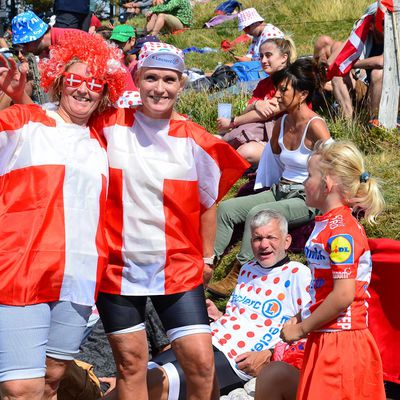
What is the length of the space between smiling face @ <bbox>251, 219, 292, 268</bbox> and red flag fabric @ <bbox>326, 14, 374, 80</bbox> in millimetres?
3043

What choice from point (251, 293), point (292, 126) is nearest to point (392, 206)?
point (292, 126)

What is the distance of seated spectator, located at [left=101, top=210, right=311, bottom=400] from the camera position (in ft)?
15.7

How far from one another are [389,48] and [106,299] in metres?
4.47

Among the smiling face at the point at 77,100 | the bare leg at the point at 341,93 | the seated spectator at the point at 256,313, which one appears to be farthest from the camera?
the bare leg at the point at 341,93

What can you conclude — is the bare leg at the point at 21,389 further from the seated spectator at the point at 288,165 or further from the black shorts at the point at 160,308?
the seated spectator at the point at 288,165

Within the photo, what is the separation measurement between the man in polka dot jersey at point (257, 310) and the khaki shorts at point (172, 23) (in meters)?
9.94

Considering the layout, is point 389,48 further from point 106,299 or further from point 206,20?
point 206,20

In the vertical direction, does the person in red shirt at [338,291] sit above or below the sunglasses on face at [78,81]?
below

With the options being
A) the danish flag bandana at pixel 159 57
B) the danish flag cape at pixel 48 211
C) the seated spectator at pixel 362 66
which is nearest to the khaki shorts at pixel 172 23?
Result: the seated spectator at pixel 362 66

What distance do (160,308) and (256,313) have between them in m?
1.30

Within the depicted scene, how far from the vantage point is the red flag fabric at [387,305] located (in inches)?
173

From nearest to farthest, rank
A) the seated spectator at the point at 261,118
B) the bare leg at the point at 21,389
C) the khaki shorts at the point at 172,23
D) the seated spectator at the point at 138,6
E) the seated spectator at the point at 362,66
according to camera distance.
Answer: the bare leg at the point at 21,389, the seated spectator at the point at 261,118, the seated spectator at the point at 362,66, the khaki shorts at the point at 172,23, the seated spectator at the point at 138,6

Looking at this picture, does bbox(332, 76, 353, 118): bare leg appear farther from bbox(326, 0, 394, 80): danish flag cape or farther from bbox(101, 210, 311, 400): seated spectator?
bbox(101, 210, 311, 400): seated spectator

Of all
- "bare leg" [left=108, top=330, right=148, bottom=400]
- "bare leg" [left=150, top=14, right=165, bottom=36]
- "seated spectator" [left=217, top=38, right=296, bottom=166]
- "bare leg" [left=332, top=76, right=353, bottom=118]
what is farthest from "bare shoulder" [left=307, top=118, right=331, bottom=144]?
"bare leg" [left=150, top=14, right=165, bottom=36]
